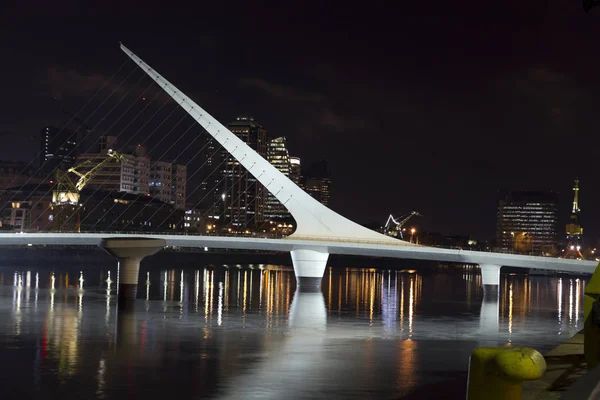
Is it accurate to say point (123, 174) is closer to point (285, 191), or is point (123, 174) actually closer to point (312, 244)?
point (285, 191)

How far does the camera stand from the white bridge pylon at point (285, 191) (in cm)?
6644

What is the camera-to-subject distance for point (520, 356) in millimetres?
5789

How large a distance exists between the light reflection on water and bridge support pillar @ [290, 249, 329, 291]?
7.88ft

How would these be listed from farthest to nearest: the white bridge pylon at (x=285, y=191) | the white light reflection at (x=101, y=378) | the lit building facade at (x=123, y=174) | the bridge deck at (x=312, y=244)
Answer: the lit building facade at (x=123, y=174) → the white bridge pylon at (x=285, y=191) → the bridge deck at (x=312, y=244) → the white light reflection at (x=101, y=378)

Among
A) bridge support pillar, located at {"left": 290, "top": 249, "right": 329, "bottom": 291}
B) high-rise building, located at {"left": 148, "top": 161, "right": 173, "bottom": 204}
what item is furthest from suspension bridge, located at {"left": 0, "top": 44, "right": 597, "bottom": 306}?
high-rise building, located at {"left": 148, "top": 161, "right": 173, "bottom": 204}

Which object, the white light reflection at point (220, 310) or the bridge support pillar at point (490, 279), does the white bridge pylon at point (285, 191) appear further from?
the bridge support pillar at point (490, 279)

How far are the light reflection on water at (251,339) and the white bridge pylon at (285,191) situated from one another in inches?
194

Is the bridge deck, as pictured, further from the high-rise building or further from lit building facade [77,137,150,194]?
the high-rise building

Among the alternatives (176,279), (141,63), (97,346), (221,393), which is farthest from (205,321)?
(176,279)

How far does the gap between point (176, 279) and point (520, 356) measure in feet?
255

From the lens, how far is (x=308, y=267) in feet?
222

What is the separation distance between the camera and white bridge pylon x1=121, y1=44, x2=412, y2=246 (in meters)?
66.4

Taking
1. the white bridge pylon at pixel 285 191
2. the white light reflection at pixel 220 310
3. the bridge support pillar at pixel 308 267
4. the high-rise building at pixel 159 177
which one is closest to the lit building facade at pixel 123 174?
the high-rise building at pixel 159 177

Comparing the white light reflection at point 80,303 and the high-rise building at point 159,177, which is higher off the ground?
the high-rise building at point 159,177
